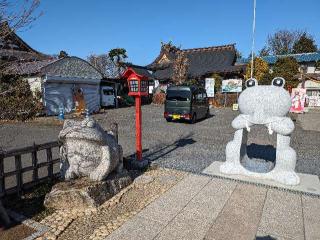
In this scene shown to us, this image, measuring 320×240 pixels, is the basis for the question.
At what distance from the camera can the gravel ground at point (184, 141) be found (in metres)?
7.76

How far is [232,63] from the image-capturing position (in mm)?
30375

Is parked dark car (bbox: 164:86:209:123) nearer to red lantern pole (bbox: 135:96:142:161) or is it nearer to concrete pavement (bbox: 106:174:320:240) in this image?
red lantern pole (bbox: 135:96:142:161)

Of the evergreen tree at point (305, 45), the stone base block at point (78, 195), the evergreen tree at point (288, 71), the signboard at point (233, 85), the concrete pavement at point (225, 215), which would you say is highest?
the evergreen tree at point (305, 45)

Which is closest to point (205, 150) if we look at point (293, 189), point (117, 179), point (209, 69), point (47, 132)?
point (293, 189)

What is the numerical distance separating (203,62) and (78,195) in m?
29.8

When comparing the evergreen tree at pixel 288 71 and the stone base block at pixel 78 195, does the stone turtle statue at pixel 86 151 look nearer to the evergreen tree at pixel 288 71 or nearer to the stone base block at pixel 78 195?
the stone base block at pixel 78 195

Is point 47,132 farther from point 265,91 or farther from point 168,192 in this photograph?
point 265,91

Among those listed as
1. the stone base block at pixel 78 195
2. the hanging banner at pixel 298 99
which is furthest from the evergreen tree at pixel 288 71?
the stone base block at pixel 78 195

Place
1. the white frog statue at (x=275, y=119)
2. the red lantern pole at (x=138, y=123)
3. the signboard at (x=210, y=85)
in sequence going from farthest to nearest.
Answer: the signboard at (x=210, y=85) < the red lantern pole at (x=138, y=123) < the white frog statue at (x=275, y=119)

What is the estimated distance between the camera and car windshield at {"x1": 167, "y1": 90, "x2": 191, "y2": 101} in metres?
15.1

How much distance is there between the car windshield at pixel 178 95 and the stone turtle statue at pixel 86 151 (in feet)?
34.0

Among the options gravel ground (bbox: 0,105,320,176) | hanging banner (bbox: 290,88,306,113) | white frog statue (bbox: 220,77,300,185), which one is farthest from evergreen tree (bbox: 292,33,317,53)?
white frog statue (bbox: 220,77,300,185)

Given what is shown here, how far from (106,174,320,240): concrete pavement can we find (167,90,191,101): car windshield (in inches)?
383

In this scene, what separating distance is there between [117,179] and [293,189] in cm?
368
